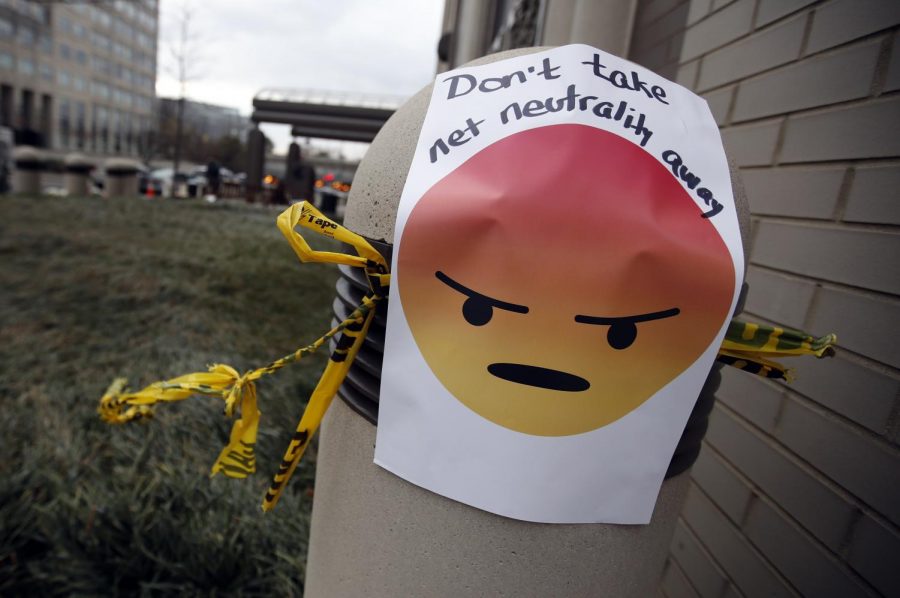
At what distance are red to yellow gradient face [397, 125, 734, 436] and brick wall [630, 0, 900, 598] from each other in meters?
0.97

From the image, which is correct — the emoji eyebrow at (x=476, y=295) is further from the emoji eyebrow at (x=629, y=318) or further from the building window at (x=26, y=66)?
the building window at (x=26, y=66)

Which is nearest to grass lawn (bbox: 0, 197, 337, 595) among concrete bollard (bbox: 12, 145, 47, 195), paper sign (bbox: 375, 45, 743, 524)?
paper sign (bbox: 375, 45, 743, 524)

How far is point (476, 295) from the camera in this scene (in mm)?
939

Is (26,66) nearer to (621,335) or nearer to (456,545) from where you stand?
(456,545)

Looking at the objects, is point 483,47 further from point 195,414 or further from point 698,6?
point 195,414

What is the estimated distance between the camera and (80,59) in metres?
67.2

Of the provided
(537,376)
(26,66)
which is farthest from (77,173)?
(26,66)

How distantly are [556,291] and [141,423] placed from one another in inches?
125

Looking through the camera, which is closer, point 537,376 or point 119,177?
point 537,376

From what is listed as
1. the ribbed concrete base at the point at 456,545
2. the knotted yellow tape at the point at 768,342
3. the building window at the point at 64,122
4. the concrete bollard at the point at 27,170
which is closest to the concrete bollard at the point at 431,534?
the ribbed concrete base at the point at 456,545

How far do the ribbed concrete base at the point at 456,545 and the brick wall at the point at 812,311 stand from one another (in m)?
0.76

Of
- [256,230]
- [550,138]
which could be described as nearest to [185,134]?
[256,230]

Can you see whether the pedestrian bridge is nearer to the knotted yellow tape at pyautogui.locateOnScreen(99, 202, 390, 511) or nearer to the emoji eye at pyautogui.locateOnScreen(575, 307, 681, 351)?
the knotted yellow tape at pyautogui.locateOnScreen(99, 202, 390, 511)

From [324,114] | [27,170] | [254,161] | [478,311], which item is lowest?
[27,170]
